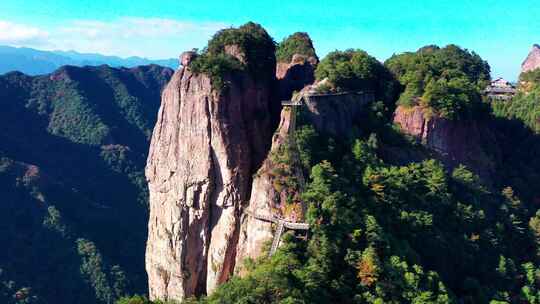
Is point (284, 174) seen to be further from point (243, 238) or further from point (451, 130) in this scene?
point (451, 130)

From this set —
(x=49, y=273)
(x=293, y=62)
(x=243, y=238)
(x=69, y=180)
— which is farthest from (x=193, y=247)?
(x=69, y=180)

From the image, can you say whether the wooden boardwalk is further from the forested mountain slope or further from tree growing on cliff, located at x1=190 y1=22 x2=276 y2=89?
the forested mountain slope

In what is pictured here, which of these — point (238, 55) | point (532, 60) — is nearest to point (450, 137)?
point (238, 55)

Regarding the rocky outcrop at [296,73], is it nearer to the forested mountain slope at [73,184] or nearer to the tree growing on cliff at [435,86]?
the tree growing on cliff at [435,86]

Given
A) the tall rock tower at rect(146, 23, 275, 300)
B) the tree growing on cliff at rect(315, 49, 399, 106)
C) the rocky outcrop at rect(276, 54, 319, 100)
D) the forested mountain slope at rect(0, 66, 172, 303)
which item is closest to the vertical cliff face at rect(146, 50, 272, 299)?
the tall rock tower at rect(146, 23, 275, 300)

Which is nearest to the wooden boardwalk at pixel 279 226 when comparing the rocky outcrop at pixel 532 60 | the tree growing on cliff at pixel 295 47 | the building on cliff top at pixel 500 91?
the tree growing on cliff at pixel 295 47

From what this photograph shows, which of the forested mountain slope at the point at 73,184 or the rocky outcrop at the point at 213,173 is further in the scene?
the forested mountain slope at the point at 73,184
